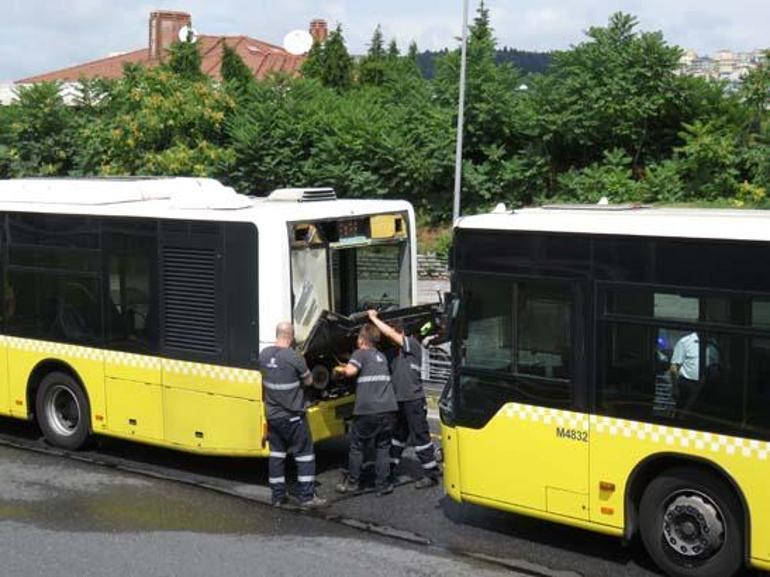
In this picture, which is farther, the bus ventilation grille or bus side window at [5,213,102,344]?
bus side window at [5,213,102,344]

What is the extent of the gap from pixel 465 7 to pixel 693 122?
1061 centimetres

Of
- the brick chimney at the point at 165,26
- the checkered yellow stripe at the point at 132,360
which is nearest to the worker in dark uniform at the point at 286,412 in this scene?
the checkered yellow stripe at the point at 132,360

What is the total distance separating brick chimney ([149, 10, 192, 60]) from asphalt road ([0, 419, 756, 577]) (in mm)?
65817

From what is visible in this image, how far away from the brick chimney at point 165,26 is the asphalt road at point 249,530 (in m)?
65.8

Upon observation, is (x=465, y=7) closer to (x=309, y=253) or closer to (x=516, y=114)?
(x=516, y=114)

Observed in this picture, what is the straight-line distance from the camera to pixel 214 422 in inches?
401

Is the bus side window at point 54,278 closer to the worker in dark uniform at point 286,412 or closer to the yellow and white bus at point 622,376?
the worker in dark uniform at point 286,412

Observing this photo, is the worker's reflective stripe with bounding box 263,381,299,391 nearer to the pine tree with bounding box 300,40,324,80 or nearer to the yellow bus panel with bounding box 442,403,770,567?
the yellow bus panel with bounding box 442,403,770,567

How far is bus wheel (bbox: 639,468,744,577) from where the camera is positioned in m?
7.20

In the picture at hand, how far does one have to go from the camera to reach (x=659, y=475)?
7.53 metres

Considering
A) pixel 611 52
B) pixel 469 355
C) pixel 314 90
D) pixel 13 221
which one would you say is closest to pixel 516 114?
pixel 611 52

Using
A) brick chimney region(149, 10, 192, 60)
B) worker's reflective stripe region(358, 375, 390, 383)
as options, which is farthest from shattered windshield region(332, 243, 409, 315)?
A: brick chimney region(149, 10, 192, 60)

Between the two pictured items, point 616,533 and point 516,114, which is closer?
point 616,533

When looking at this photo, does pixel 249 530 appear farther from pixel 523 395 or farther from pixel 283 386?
pixel 523 395
